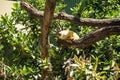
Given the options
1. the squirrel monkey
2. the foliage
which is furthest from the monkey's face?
the foliage

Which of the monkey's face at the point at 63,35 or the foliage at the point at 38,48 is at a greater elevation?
the monkey's face at the point at 63,35

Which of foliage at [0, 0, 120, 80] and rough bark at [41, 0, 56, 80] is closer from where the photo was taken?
rough bark at [41, 0, 56, 80]

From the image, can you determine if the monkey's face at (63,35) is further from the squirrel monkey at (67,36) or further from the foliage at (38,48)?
the foliage at (38,48)

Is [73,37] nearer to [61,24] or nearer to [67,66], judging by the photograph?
[67,66]

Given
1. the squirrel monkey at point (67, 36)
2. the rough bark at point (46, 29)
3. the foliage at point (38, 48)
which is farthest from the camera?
the foliage at point (38, 48)

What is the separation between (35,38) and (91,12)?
71 cm

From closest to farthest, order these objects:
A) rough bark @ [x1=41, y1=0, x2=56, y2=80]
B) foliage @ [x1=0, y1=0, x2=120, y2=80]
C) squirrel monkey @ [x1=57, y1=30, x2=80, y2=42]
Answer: rough bark @ [x1=41, y1=0, x2=56, y2=80] → squirrel monkey @ [x1=57, y1=30, x2=80, y2=42] → foliage @ [x1=0, y1=0, x2=120, y2=80]

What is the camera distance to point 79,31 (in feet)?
12.0

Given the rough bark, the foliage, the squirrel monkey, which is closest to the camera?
the rough bark

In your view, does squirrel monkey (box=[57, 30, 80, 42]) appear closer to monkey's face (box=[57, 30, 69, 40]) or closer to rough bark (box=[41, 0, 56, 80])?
monkey's face (box=[57, 30, 69, 40])

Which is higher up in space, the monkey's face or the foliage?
the monkey's face

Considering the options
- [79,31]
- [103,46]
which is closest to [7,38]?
[79,31]

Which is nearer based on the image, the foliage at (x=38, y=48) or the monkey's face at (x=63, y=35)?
the monkey's face at (x=63, y=35)

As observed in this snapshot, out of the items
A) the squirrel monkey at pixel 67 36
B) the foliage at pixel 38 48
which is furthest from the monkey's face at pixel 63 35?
the foliage at pixel 38 48
